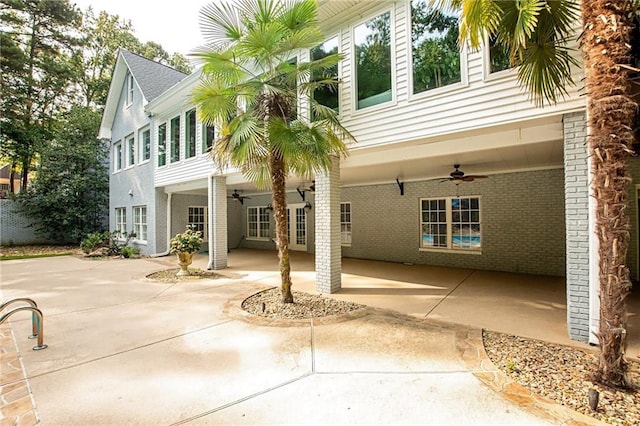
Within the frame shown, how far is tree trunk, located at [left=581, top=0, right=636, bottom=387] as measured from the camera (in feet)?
9.20

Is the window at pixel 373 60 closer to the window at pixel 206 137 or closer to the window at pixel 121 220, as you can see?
the window at pixel 206 137

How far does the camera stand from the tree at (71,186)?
53.3ft

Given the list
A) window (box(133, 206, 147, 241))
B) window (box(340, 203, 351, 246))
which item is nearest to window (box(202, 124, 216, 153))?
window (box(340, 203, 351, 246))

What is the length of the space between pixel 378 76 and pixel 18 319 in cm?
789

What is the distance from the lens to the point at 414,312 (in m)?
5.24

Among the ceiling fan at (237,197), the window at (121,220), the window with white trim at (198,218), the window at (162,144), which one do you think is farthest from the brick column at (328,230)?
the window at (121,220)

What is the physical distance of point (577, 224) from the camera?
4.01 metres

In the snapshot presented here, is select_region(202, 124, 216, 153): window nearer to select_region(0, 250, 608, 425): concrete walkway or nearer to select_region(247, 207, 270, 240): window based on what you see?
select_region(247, 207, 270, 240): window

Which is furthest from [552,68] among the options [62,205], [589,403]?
[62,205]

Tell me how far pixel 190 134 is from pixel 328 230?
289 inches

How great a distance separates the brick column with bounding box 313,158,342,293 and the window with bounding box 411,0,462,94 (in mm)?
2369

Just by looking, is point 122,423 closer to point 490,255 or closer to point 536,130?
point 536,130

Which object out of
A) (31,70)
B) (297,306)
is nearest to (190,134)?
(297,306)

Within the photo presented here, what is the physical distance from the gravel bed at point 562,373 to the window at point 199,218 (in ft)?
42.5
